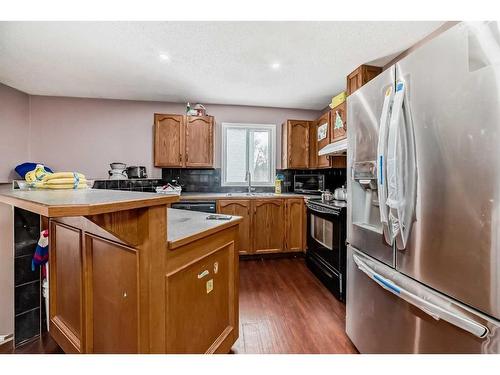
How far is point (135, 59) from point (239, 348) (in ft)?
9.09

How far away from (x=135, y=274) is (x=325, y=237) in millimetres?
2066

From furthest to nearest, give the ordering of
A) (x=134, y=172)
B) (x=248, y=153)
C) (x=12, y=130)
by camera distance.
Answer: (x=248, y=153)
(x=134, y=172)
(x=12, y=130)

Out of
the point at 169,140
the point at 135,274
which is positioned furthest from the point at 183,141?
the point at 135,274

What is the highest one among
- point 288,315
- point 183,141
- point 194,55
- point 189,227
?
point 194,55

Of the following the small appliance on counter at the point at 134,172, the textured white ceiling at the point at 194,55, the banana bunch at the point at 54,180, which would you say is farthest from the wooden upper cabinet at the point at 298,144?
the banana bunch at the point at 54,180

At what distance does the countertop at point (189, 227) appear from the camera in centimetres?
101

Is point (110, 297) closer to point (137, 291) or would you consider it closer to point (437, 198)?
point (137, 291)

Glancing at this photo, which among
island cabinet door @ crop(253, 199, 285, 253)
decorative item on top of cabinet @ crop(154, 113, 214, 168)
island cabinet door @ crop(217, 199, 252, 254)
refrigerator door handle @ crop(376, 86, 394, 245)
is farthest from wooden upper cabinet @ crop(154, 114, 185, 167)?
refrigerator door handle @ crop(376, 86, 394, 245)

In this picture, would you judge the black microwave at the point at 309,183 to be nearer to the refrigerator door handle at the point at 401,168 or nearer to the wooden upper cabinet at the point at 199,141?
the wooden upper cabinet at the point at 199,141

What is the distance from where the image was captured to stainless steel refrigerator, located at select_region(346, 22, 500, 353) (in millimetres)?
770

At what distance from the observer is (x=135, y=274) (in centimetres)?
94

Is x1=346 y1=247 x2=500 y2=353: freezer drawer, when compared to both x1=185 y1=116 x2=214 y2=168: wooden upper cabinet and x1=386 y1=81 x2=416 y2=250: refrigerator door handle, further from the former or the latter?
x1=185 y1=116 x2=214 y2=168: wooden upper cabinet

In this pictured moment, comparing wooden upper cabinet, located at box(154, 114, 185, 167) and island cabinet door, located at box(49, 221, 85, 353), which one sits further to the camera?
wooden upper cabinet, located at box(154, 114, 185, 167)
